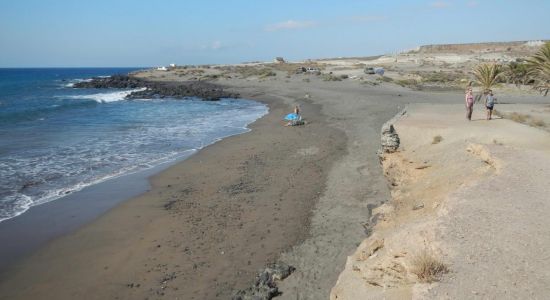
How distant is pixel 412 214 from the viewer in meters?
8.20

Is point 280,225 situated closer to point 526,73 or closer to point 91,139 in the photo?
point 91,139

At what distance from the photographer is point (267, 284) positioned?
808 centimetres

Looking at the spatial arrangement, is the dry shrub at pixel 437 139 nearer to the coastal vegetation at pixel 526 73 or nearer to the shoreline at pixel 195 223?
the shoreline at pixel 195 223

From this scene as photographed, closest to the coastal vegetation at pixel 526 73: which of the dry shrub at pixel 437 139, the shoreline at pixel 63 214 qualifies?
the dry shrub at pixel 437 139

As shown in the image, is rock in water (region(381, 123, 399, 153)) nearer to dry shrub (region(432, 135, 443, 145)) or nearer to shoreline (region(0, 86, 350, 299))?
dry shrub (region(432, 135, 443, 145))

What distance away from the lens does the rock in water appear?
13427mm

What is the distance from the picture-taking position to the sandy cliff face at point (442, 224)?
542cm

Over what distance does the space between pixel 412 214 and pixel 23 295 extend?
770cm

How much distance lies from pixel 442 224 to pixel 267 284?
342 centimetres

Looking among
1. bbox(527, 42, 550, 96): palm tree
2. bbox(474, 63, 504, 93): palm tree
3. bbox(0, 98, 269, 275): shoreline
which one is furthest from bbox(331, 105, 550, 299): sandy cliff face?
bbox(474, 63, 504, 93): palm tree

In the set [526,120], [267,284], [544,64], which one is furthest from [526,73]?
[267,284]

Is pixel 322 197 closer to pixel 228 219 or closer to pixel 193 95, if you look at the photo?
pixel 228 219

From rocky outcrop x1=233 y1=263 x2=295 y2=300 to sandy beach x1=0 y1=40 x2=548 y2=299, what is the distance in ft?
0.53

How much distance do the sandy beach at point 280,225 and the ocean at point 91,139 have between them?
106 inches
